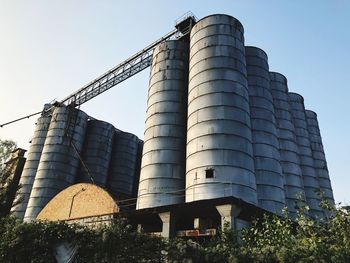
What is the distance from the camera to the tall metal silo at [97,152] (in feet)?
132

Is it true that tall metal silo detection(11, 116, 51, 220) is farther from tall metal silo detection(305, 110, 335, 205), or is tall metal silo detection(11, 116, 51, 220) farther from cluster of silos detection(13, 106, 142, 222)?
tall metal silo detection(305, 110, 335, 205)

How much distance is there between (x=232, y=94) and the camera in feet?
72.5

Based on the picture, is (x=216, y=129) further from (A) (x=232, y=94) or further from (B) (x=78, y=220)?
(B) (x=78, y=220)

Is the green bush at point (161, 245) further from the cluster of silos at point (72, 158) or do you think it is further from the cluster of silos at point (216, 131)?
the cluster of silos at point (72, 158)

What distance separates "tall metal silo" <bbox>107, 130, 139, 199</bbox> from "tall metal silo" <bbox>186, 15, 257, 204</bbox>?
73.6 ft

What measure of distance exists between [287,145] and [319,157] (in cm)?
821

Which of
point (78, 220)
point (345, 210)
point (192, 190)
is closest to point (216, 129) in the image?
point (192, 190)

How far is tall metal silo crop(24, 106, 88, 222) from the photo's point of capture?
119 ft

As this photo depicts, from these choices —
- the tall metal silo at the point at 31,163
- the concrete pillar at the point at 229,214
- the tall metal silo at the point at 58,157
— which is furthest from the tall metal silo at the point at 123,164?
the concrete pillar at the point at 229,214

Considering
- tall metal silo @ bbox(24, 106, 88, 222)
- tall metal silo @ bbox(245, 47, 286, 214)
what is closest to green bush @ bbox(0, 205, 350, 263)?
tall metal silo @ bbox(245, 47, 286, 214)

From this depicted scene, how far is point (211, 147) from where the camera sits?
20406 mm

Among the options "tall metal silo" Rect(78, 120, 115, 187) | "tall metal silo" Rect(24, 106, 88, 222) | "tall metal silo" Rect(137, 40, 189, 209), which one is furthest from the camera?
"tall metal silo" Rect(78, 120, 115, 187)

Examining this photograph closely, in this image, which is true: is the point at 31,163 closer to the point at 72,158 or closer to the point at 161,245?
the point at 72,158

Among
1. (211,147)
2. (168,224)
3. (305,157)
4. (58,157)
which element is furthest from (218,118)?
(58,157)
